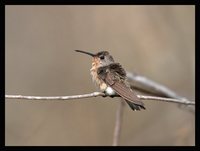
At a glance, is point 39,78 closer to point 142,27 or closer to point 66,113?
point 66,113

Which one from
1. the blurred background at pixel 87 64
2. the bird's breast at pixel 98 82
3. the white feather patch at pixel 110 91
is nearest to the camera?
the white feather patch at pixel 110 91

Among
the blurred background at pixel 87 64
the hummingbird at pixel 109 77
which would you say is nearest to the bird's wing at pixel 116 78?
the hummingbird at pixel 109 77

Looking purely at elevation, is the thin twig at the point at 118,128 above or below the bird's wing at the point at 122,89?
below

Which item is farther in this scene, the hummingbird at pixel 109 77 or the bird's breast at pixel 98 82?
the bird's breast at pixel 98 82

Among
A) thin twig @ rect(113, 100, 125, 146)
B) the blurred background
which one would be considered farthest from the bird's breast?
the blurred background

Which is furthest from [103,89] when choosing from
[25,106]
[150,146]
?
[25,106]

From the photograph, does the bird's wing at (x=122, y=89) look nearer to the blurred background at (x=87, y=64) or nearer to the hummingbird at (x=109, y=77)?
the hummingbird at (x=109, y=77)
